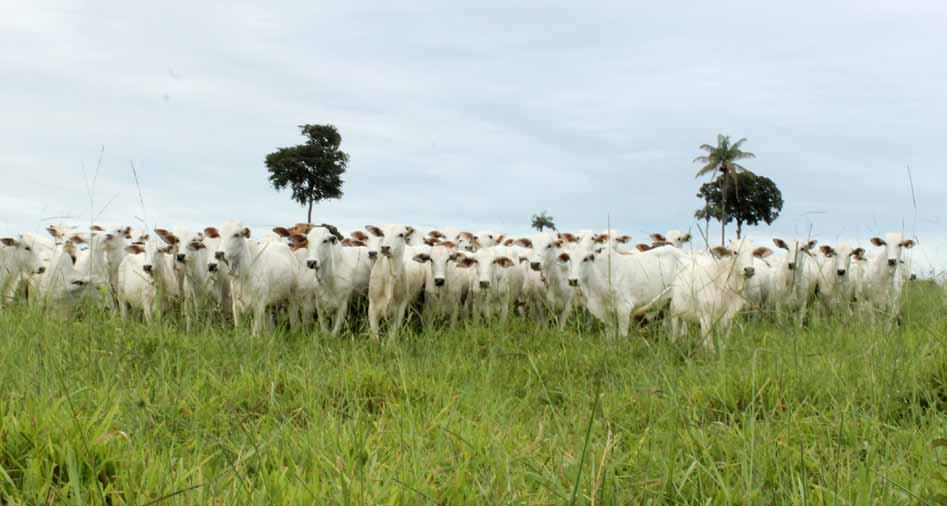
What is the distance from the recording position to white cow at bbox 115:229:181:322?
11.1 m

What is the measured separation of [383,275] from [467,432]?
7775 millimetres

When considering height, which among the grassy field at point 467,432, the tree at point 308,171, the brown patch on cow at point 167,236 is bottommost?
the grassy field at point 467,432

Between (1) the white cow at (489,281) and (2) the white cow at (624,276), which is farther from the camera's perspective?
(1) the white cow at (489,281)

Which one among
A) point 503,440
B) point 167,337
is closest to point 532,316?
point 167,337

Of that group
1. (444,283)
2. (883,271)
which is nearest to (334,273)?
(444,283)

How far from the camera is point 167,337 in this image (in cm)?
751

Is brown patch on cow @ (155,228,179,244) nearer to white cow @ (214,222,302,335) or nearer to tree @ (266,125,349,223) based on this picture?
white cow @ (214,222,302,335)

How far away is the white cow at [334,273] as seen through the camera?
11672 millimetres

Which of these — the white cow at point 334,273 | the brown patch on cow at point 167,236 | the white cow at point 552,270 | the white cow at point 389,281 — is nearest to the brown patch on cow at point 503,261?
the white cow at point 552,270

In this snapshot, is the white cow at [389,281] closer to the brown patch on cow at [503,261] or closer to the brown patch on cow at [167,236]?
the brown patch on cow at [503,261]

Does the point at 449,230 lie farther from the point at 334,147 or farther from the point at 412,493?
the point at 334,147

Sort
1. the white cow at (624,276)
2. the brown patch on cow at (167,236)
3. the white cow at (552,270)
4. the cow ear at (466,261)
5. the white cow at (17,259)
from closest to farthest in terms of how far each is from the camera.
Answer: the brown patch on cow at (167,236) < the white cow at (624,276) < the cow ear at (466,261) < the white cow at (552,270) < the white cow at (17,259)

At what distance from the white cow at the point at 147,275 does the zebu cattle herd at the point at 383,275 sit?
0.10ft

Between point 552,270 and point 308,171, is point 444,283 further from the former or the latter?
point 308,171
